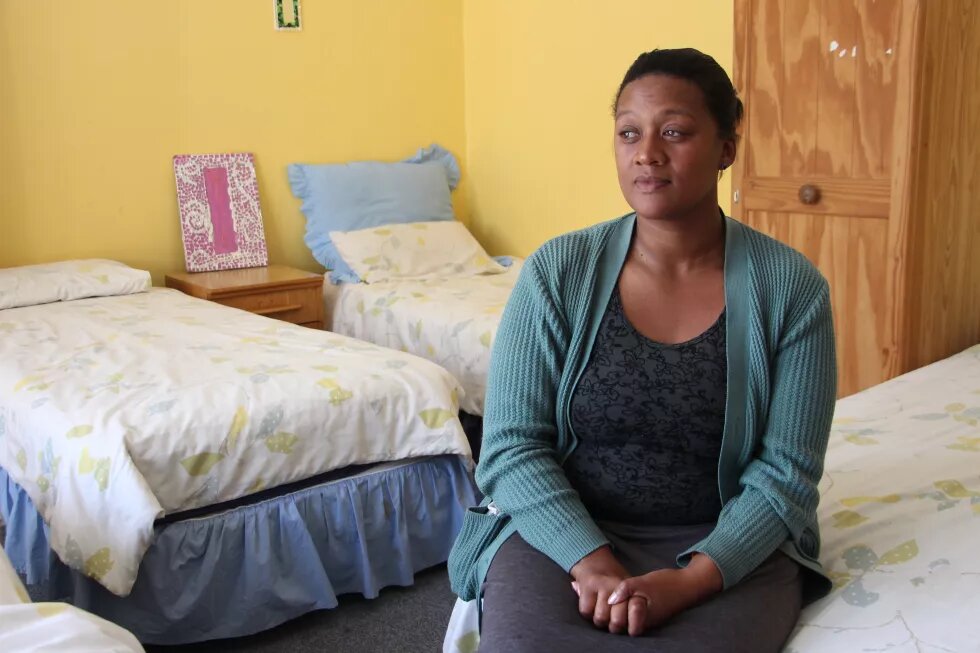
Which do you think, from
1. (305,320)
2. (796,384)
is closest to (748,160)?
(796,384)

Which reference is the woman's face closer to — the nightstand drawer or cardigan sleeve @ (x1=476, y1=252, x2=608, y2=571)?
cardigan sleeve @ (x1=476, y1=252, x2=608, y2=571)

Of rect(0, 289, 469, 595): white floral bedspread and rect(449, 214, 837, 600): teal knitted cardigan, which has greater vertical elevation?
rect(449, 214, 837, 600): teal knitted cardigan

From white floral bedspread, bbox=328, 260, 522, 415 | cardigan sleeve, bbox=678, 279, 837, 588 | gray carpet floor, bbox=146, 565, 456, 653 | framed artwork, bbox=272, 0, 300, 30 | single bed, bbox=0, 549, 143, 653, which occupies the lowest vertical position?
gray carpet floor, bbox=146, 565, 456, 653

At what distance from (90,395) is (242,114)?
1.97 m

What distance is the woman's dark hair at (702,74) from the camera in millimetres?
1333

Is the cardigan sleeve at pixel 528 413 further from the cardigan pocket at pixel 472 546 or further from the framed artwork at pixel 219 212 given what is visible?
the framed artwork at pixel 219 212

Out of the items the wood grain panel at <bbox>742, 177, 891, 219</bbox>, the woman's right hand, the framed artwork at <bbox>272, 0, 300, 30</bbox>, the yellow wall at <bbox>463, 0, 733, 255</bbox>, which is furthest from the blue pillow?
the woman's right hand

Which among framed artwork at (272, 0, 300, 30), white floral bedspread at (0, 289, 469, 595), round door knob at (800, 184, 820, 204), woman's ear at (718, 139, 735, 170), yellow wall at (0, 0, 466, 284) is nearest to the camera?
woman's ear at (718, 139, 735, 170)

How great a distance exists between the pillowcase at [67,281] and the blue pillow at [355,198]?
0.76m

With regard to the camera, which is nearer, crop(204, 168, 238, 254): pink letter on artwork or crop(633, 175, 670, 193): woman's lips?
crop(633, 175, 670, 193): woman's lips

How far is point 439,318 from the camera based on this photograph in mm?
3271

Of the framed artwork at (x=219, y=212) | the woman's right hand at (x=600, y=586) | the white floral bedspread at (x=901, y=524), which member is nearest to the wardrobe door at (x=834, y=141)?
the white floral bedspread at (x=901, y=524)

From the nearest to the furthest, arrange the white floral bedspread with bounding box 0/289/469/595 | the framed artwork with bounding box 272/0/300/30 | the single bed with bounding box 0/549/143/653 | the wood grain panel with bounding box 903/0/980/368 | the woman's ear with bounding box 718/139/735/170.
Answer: the single bed with bounding box 0/549/143/653
the woman's ear with bounding box 718/139/735/170
the white floral bedspread with bounding box 0/289/469/595
the wood grain panel with bounding box 903/0/980/368
the framed artwork with bounding box 272/0/300/30

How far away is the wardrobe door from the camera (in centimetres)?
239
